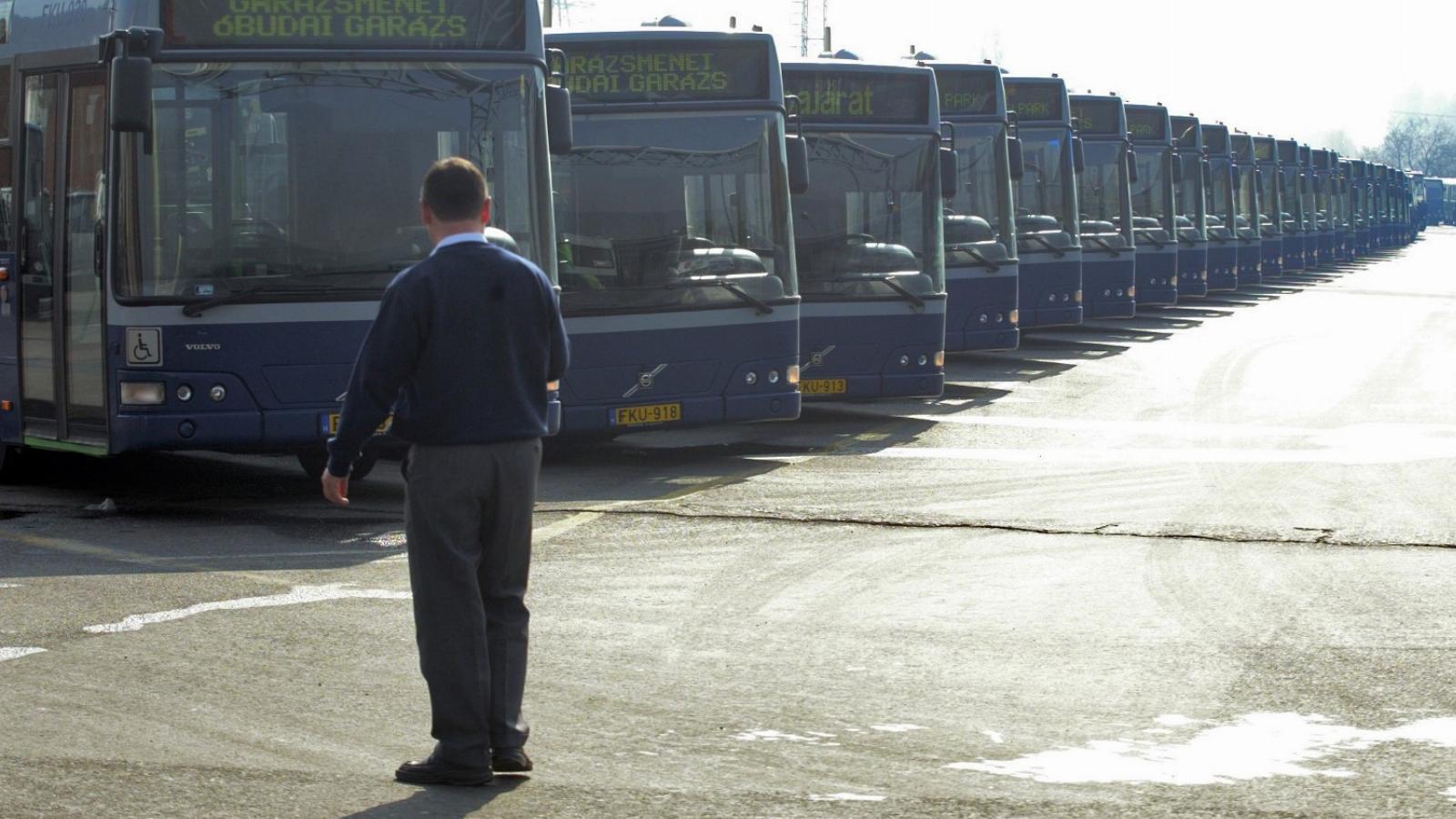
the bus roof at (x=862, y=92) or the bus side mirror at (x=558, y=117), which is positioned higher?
the bus roof at (x=862, y=92)

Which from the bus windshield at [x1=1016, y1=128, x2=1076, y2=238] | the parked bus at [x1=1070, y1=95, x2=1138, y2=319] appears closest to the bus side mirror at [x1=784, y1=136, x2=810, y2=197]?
the bus windshield at [x1=1016, y1=128, x2=1076, y2=238]

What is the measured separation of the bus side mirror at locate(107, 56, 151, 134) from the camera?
35.1 feet

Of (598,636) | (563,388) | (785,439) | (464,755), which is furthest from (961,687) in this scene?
(785,439)

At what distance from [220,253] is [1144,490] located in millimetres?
5282

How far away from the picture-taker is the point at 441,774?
19.3 ft

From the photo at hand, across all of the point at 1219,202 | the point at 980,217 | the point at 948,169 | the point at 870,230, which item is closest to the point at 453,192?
the point at 870,230

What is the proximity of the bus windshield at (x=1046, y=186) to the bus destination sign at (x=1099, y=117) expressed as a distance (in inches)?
145

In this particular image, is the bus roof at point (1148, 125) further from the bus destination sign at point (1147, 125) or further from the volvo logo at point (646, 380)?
the volvo logo at point (646, 380)

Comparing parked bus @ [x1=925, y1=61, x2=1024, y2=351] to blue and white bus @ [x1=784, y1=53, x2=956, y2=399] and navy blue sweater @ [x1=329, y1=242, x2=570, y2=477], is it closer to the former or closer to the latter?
blue and white bus @ [x1=784, y1=53, x2=956, y2=399]

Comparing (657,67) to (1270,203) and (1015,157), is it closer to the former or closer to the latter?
(1015,157)

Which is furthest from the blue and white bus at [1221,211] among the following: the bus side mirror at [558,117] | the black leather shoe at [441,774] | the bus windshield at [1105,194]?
the black leather shoe at [441,774]

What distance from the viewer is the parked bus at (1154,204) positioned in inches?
1260

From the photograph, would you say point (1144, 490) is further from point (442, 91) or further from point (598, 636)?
point (598, 636)

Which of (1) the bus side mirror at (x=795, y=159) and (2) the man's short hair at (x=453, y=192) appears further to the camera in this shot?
(1) the bus side mirror at (x=795, y=159)
